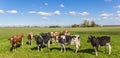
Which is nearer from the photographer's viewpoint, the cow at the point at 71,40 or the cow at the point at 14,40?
the cow at the point at 71,40

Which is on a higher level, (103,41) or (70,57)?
(103,41)

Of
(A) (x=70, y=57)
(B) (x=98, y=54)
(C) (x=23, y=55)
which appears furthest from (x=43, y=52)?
(B) (x=98, y=54)

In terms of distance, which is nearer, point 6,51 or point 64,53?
point 64,53

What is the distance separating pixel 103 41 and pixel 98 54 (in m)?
1.53

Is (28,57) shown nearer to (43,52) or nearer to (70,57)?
(43,52)

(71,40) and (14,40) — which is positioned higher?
(71,40)

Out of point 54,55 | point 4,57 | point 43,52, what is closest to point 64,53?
point 54,55

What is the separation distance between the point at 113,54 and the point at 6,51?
12950 mm

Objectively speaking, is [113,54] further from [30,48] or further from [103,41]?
[30,48]

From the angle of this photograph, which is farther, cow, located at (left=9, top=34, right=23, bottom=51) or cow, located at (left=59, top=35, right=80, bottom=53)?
cow, located at (left=9, top=34, right=23, bottom=51)

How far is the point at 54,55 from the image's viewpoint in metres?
21.5

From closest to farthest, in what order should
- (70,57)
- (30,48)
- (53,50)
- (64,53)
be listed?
(70,57)
(64,53)
(53,50)
(30,48)

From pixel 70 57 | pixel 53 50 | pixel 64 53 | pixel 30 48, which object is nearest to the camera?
pixel 70 57

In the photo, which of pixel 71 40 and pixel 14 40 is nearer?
pixel 71 40
